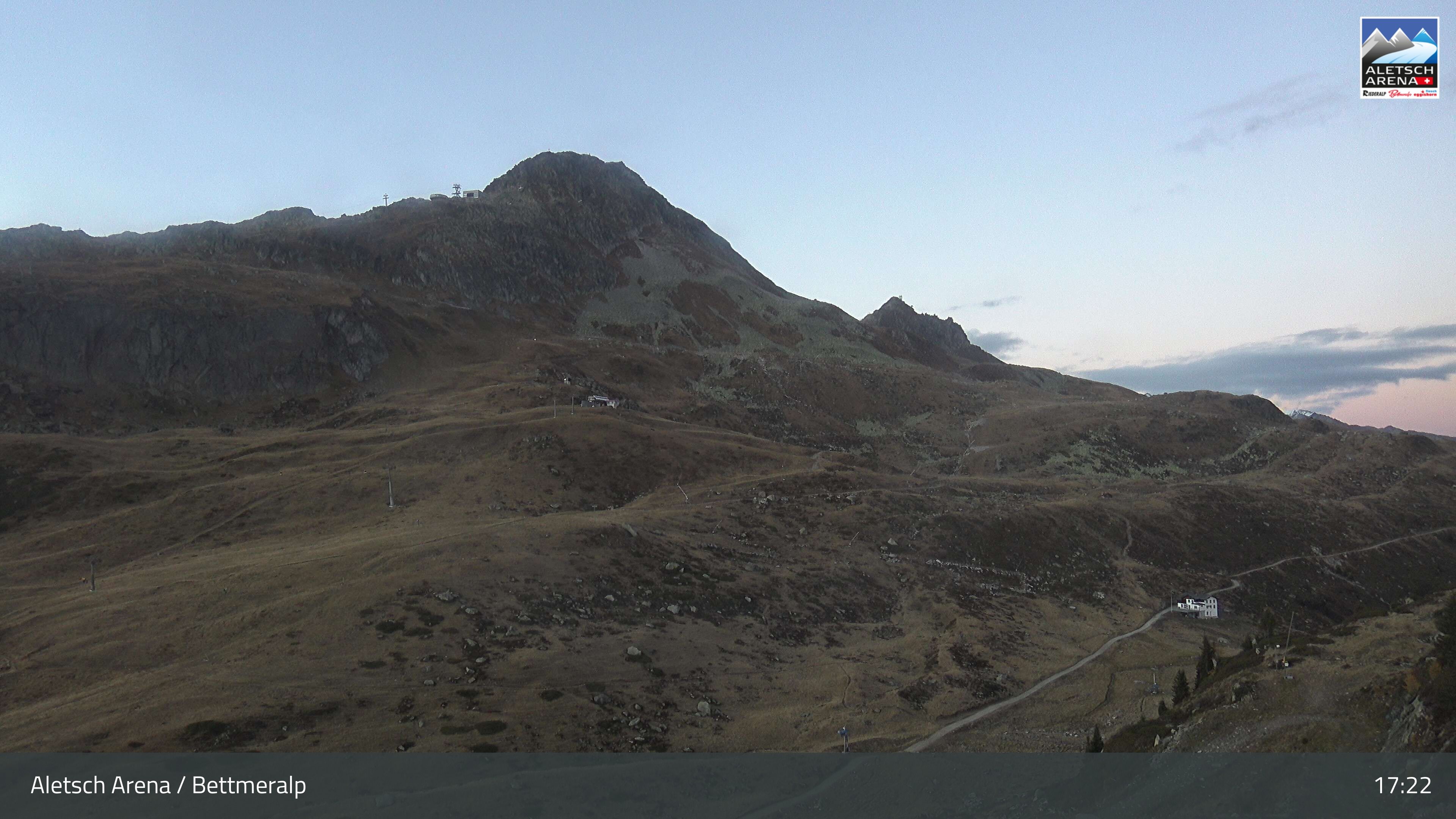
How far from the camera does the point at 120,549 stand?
216ft

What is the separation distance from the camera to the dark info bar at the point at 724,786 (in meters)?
30.1

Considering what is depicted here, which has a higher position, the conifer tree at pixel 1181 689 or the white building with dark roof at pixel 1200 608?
the conifer tree at pixel 1181 689

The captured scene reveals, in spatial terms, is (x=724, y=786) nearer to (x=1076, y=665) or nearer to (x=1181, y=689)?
(x=1181, y=689)

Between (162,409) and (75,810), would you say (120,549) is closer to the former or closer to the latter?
(75,810)

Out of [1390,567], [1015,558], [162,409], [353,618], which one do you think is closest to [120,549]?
[353,618]

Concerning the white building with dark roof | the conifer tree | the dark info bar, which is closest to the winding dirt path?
the white building with dark roof

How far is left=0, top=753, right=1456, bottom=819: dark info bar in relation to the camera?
30.1 metres

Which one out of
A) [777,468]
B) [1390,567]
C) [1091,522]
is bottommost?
[1390,567]

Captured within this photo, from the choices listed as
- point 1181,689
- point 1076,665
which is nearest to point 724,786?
point 1181,689

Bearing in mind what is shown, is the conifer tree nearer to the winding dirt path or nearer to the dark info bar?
the dark info bar

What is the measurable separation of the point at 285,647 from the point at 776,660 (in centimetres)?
2988

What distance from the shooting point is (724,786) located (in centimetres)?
3781

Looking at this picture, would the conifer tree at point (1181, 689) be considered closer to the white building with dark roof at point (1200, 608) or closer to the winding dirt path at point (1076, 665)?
the winding dirt path at point (1076, 665)

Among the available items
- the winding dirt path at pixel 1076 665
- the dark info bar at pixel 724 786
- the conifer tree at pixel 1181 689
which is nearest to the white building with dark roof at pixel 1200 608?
the winding dirt path at pixel 1076 665
